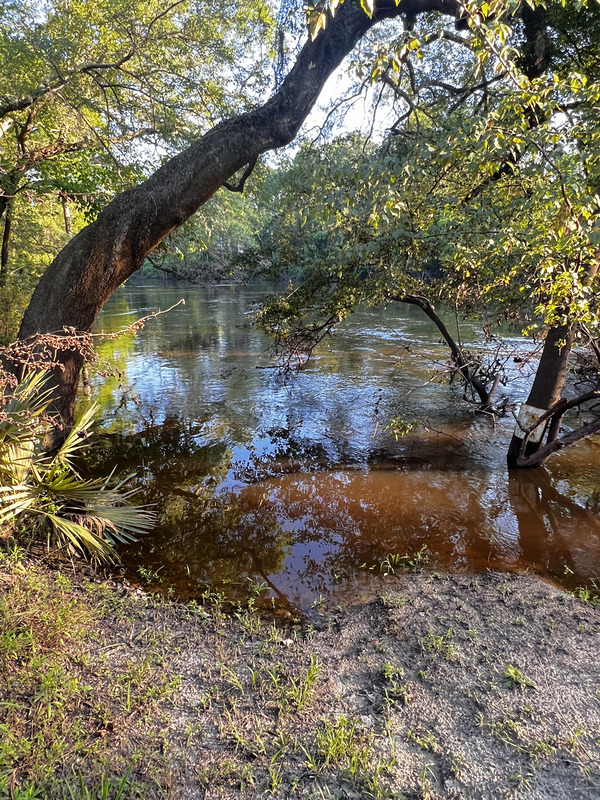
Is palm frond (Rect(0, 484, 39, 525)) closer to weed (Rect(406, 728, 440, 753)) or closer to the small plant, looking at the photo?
weed (Rect(406, 728, 440, 753))

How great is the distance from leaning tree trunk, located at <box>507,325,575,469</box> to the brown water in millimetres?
392

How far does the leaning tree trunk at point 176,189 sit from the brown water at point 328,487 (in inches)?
113

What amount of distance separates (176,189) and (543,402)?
→ 19.1 ft

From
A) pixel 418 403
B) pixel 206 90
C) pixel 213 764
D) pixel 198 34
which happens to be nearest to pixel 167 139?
pixel 206 90

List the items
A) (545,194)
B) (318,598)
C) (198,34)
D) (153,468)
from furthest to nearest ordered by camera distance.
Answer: (198,34) → (153,468) → (318,598) → (545,194)

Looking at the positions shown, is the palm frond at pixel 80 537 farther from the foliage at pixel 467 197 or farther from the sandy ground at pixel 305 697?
the foliage at pixel 467 197

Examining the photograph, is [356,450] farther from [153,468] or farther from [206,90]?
[206,90]

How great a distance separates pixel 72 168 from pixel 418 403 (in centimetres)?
997

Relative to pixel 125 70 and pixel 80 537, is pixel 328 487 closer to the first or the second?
pixel 80 537

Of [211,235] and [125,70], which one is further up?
[125,70]

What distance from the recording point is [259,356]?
15.5 m

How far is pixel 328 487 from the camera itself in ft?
21.0

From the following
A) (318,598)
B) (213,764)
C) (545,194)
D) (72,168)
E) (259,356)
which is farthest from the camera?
(259,356)

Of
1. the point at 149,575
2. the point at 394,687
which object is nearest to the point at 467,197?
the point at 394,687
